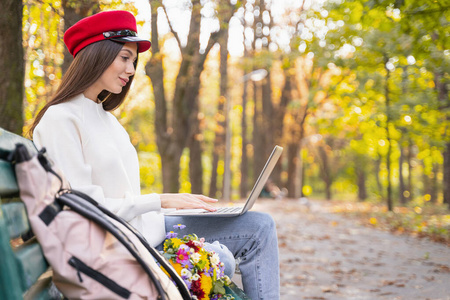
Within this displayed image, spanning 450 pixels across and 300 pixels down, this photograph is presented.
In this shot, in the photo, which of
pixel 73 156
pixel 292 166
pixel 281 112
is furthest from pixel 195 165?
pixel 73 156

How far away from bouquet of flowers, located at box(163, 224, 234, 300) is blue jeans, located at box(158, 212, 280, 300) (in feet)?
0.92

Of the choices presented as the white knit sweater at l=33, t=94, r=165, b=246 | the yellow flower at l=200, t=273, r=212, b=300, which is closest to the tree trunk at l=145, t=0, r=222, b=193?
the white knit sweater at l=33, t=94, r=165, b=246

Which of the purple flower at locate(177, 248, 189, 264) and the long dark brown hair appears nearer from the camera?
the purple flower at locate(177, 248, 189, 264)

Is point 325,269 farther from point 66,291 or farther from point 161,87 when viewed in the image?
point 161,87

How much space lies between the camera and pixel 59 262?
1.58 meters

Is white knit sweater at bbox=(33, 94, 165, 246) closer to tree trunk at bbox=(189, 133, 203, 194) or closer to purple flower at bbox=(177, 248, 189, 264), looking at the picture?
purple flower at bbox=(177, 248, 189, 264)

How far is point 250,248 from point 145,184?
38.6m

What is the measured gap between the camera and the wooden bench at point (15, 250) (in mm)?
1328

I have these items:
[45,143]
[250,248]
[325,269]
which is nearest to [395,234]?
[325,269]

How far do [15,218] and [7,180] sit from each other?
0.35ft

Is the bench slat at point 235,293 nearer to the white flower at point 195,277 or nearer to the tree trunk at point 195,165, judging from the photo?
the white flower at point 195,277

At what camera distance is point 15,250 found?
146 centimetres

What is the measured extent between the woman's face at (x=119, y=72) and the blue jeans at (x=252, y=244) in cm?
78

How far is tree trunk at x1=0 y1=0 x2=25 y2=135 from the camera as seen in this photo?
4.27m
